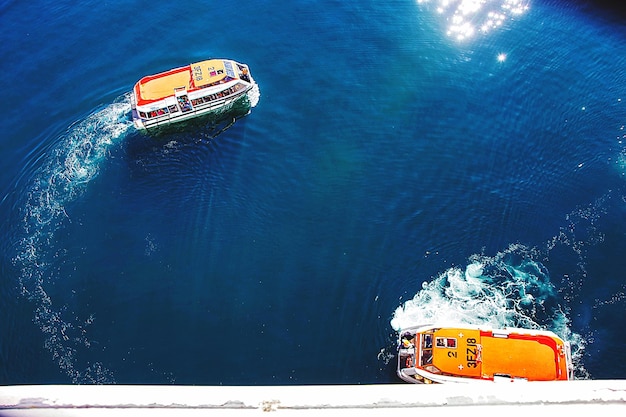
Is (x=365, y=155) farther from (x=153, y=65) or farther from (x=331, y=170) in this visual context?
(x=153, y=65)

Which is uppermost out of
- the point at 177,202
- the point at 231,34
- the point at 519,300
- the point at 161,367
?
the point at 231,34

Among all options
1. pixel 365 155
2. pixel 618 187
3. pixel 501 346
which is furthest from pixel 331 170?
pixel 618 187

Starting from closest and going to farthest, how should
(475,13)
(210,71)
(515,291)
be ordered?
(515,291) < (210,71) < (475,13)

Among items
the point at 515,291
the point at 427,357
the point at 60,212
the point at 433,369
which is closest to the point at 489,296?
the point at 515,291

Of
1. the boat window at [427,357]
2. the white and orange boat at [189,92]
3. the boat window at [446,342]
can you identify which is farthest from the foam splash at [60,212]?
the boat window at [446,342]

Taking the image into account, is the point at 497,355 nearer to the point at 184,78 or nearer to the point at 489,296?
the point at 489,296

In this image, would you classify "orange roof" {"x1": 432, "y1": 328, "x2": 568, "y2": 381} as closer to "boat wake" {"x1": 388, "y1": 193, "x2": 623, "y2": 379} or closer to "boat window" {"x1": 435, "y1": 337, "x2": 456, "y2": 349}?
"boat window" {"x1": 435, "y1": 337, "x2": 456, "y2": 349}

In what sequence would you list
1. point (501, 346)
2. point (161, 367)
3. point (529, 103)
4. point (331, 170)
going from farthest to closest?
point (529, 103)
point (331, 170)
point (161, 367)
point (501, 346)
